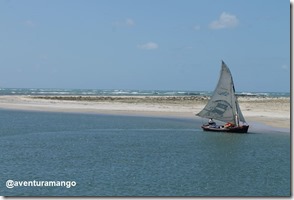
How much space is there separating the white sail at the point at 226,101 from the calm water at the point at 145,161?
273 centimetres

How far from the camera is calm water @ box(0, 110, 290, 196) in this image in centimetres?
2300

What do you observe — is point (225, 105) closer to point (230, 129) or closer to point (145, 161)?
point (230, 129)

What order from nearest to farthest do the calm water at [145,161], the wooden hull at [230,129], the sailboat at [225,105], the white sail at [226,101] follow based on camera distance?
1. the calm water at [145,161]
2. the wooden hull at [230,129]
3. the sailboat at [225,105]
4. the white sail at [226,101]

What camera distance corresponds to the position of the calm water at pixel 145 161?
23000 millimetres

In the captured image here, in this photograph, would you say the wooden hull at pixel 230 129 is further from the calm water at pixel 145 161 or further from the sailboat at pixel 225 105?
the calm water at pixel 145 161

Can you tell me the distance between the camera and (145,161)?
96.6 ft

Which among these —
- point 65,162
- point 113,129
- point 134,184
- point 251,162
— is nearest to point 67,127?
point 113,129

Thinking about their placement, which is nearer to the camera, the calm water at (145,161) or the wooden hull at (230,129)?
the calm water at (145,161)

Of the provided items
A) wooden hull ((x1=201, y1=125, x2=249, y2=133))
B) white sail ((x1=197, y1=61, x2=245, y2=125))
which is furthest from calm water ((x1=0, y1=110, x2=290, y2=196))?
white sail ((x1=197, y1=61, x2=245, y2=125))

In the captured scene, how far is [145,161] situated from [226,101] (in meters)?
20.2

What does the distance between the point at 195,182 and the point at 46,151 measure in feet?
41.0

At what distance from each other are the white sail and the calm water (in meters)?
2.73

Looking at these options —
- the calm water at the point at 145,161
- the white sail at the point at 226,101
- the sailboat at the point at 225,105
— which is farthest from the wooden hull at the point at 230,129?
the white sail at the point at 226,101

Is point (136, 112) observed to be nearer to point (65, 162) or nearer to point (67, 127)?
point (67, 127)
